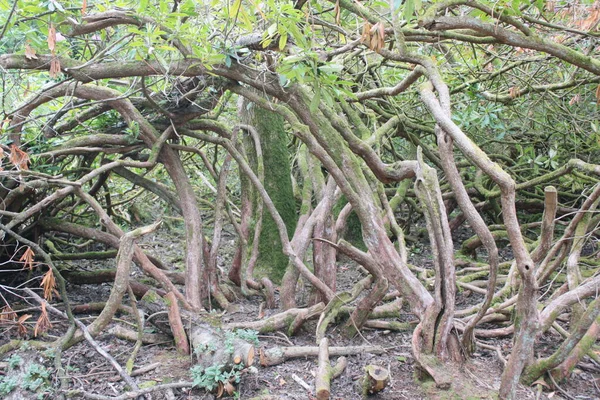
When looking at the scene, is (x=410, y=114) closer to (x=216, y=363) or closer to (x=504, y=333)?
(x=504, y=333)

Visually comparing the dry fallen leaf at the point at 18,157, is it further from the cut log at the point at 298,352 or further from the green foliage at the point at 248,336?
the cut log at the point at 298,352

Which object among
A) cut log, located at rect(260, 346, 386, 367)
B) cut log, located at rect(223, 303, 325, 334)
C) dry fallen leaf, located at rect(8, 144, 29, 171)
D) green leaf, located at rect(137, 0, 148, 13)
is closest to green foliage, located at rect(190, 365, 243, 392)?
cut log, located at rect(260, 346, 386, 367)

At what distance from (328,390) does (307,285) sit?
2.27 meters

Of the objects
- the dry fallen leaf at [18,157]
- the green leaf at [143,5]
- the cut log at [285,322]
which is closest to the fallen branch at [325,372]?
the cut log at [285,322]

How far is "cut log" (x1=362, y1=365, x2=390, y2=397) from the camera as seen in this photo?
294 cm

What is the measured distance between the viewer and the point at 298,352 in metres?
3.55

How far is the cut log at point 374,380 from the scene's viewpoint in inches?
→ 116

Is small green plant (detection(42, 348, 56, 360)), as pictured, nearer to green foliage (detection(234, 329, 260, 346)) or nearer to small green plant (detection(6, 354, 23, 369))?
small green plant (detection(6, 354, 23, 369))

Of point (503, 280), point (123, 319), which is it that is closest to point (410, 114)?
point (503, 280)

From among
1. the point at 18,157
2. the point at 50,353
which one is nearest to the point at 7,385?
the point at 50,353

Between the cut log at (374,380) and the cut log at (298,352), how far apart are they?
0.52m

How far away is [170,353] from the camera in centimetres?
373

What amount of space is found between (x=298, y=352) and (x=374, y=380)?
0.76m

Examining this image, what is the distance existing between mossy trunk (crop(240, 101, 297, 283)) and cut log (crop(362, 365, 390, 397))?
267 centimetres
